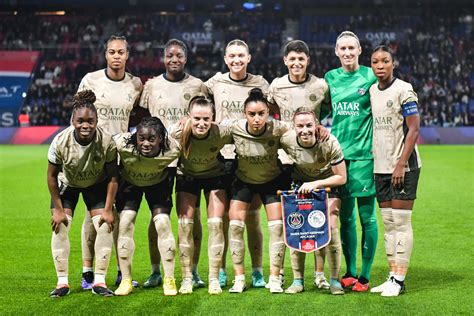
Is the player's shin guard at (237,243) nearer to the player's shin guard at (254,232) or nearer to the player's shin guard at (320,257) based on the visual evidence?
the player's shin guard at (254,232)

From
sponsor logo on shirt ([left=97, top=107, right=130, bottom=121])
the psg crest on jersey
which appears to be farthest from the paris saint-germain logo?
sponsor logo on shirt ([left=97, top=107, right=130, bottom=121])

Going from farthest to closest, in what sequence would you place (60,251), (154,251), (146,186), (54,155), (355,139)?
(154,251)
(355,139)
(146,186)
(60,251)
(54,155)

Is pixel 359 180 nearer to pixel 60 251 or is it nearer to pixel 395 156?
pixel 395 156

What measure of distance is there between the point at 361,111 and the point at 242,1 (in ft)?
108

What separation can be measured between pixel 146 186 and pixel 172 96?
98cm

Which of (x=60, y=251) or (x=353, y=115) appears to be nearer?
(x=60, y=251)

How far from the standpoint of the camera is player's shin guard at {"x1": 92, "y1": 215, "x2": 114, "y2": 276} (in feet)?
24.7

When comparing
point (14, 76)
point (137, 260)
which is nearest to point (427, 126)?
point (14, 76)

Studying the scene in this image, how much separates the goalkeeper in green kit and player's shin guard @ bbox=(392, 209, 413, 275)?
334 mm

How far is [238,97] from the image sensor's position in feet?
26.8

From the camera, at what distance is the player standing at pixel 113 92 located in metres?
8.09

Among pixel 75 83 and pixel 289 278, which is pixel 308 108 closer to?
pixel 289 278

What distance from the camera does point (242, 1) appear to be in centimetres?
3997

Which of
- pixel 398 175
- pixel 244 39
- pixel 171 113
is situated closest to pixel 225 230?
pixel 171 113
